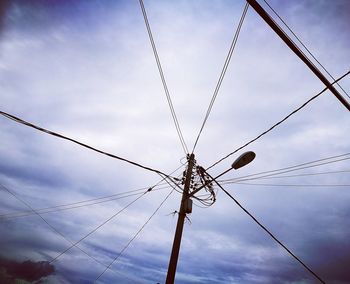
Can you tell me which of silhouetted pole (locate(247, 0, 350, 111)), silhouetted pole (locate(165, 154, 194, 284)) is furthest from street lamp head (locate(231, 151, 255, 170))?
silhouetted pole (locate(247, 0, 350, 111))

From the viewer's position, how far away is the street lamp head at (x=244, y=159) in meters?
5.98

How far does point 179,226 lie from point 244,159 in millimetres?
2626

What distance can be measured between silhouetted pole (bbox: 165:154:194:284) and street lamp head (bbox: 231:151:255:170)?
73.7 inches

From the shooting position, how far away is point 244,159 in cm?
605

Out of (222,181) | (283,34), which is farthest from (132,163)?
(283,34)

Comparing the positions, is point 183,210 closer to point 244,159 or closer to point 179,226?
point 179,226

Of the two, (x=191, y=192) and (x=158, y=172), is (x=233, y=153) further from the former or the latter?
(x=158, y=172)

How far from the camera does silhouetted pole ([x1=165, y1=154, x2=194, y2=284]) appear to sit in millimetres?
5627

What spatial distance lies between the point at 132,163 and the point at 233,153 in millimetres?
3663

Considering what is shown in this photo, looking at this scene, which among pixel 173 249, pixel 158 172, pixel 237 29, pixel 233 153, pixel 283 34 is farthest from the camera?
pixel 233 153

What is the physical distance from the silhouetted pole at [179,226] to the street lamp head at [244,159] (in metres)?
1.87

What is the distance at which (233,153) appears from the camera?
26.0ft

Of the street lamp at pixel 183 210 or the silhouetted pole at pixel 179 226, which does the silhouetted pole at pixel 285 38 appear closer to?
the street lamp at pixel 183 210

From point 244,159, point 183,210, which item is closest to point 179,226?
point 183,210
